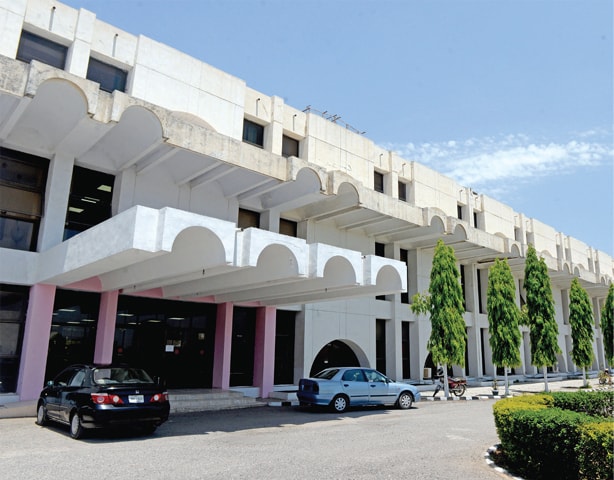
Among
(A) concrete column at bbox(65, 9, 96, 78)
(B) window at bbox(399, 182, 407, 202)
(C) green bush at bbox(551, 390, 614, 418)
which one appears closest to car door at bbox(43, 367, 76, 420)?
(A) concrete column at bbox(65, 9, 96, 78)

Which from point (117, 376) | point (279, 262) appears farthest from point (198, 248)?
point (117, 376)

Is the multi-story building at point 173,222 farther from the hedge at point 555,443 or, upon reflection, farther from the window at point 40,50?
the hedge at point 555,443

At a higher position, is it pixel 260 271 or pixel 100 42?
pixel 100 42

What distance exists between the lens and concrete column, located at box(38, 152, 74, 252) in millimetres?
14852

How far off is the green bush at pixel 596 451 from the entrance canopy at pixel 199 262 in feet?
24.8

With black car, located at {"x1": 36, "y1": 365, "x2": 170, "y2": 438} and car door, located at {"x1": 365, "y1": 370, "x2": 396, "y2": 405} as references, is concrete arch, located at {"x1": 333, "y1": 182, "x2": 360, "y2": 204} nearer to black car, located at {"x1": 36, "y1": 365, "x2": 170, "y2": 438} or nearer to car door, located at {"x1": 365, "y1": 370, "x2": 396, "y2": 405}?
car door, located at {"x1": 365, "y1": 370, "x2": 396, "y2": 405}

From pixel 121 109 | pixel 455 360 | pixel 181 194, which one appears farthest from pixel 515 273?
pixel 121 109

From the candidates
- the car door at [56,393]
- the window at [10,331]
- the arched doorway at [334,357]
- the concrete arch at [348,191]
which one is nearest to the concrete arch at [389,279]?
the concrete arch at [348,191]

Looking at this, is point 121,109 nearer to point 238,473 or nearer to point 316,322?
point 238,473

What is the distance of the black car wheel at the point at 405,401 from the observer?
17.2 metres

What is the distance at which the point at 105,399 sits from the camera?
9.81 m

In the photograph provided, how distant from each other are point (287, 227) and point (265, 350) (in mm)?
5707

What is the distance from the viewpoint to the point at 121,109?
1380cm

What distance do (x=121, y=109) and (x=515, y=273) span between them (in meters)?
30.4
